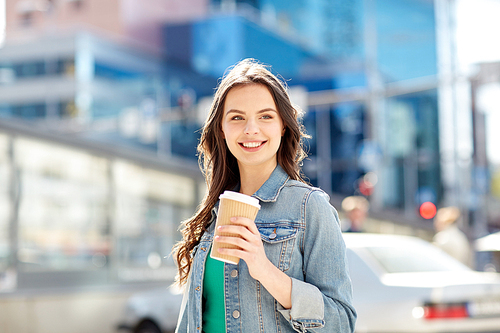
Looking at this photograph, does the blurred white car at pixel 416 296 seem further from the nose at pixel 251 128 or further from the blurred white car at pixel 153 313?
the nose at pixel 251 128

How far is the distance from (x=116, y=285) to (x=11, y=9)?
118ft

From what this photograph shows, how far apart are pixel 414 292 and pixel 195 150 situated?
24002 millimetres

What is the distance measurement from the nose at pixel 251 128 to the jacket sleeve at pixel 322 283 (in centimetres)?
32

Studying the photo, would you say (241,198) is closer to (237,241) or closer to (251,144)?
(237,241)

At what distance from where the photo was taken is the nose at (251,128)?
6.54ft

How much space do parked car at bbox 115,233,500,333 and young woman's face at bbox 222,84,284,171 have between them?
372 centimetres

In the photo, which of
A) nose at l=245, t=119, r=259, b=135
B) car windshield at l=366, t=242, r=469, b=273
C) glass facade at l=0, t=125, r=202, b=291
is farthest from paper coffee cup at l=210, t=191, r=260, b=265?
glass facade at l=0, t=125, r=202, b=291

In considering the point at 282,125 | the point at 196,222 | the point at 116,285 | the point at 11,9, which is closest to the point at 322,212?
the point at 282,125

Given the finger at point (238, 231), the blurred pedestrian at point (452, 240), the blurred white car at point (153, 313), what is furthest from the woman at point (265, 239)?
the blurred pedestrian at point (452, 240)

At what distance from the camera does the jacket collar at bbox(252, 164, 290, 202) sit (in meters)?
2.01

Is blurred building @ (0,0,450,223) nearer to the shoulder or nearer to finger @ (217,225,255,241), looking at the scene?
the shoulder

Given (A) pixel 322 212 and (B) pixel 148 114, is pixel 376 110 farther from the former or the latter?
(A) pixel 322 212

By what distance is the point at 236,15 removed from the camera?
33.9 meters

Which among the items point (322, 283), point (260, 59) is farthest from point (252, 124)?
point (260, 59)
